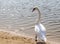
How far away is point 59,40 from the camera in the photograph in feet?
28.3

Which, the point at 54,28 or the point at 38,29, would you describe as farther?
the point at 54,28

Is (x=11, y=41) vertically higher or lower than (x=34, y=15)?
lower

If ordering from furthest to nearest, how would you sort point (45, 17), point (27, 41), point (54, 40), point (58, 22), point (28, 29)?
1. point (45, 17)
2. point (58, 22)
3. point (28, 29)
4. point (54, 40)
5. point (27, 41)

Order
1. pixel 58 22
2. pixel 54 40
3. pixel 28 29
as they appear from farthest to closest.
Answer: pixel 58 22
pixel 28 29
pixel 54 40

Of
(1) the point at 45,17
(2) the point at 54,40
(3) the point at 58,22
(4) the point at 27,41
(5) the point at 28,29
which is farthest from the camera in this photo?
(1) the point at 45,17

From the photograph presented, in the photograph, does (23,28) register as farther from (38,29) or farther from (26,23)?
(38,29)

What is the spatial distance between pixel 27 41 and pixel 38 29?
843 mm

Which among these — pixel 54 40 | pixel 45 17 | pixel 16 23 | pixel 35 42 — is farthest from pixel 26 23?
pixel 35 42

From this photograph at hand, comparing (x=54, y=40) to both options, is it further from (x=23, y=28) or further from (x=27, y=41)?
(x=23, y=28)

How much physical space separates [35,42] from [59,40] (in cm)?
156

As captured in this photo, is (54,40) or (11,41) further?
(54,40)

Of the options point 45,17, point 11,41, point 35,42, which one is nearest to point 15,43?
point 11,41

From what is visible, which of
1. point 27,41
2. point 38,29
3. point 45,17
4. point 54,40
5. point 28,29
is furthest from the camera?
point 45,17

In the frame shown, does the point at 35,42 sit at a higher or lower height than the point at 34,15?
lower
